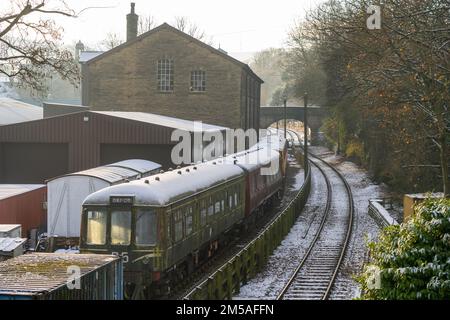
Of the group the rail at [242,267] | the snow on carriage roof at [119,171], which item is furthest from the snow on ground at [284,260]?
the snow on carriage roof at [119,171]

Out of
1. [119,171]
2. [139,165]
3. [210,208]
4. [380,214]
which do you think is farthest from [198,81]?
[210,208]

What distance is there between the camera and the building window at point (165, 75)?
4888 centimetres

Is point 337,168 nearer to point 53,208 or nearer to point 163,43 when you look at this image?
point 163,43

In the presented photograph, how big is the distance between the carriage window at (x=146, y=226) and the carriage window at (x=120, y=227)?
0.21 metres

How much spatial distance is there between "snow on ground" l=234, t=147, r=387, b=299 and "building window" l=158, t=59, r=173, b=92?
10901mm

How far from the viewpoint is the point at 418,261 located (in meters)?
10.2

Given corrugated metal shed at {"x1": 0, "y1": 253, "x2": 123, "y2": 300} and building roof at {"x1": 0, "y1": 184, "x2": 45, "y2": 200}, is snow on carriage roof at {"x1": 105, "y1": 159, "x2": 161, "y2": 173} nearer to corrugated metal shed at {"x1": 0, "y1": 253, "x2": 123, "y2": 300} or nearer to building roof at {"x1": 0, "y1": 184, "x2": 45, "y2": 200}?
building roof at {"x1": 0, "y1": 184, "x2": 45, "y2": 200}

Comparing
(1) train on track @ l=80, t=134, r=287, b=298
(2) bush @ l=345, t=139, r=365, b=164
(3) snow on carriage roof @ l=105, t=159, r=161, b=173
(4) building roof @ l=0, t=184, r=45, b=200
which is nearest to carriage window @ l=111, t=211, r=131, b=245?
(1) train on track @ l=80, t=134, r=287, b=298

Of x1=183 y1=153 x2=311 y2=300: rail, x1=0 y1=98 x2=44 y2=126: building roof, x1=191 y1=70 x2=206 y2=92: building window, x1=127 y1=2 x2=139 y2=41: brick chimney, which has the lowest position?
x1=183 y1=153 x2=311 y2=300: rail

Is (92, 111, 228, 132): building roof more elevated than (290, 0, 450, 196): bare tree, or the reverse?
(290, 0, 450, 196): bare tree

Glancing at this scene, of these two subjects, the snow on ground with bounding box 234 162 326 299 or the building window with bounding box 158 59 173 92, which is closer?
the snow on ground with bounding box 234 162 326 299

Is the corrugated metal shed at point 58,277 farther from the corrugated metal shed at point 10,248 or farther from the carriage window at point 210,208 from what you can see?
the carriage window at point 210,208

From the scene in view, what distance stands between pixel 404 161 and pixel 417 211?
22.5 meters

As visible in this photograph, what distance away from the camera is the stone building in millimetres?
48438
